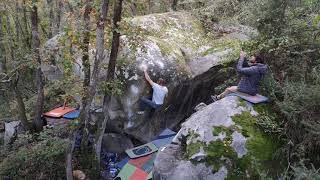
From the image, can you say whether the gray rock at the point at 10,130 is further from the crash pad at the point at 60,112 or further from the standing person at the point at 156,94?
the standing person at the point at 156,94

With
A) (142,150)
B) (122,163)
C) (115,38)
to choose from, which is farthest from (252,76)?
(122,163)

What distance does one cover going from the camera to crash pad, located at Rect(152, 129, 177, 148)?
11.3 meters

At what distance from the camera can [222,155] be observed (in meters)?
7.21

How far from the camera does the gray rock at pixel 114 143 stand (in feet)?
38.4

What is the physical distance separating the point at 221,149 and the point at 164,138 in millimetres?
4412

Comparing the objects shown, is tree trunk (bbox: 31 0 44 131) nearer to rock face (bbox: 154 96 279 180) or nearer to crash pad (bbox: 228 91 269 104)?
rock face (bbox: 154 96 279 180)

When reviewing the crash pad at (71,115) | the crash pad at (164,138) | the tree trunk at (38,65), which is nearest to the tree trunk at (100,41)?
the tree trunk at (38,65)

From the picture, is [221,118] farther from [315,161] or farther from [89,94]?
[89,94]

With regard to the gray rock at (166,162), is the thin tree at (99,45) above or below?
above

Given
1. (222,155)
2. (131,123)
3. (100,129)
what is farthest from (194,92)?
(222,155)

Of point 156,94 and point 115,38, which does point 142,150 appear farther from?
point 115,38

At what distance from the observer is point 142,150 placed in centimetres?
1107

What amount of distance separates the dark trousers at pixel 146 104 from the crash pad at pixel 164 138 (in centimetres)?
108

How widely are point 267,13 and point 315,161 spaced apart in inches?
163
